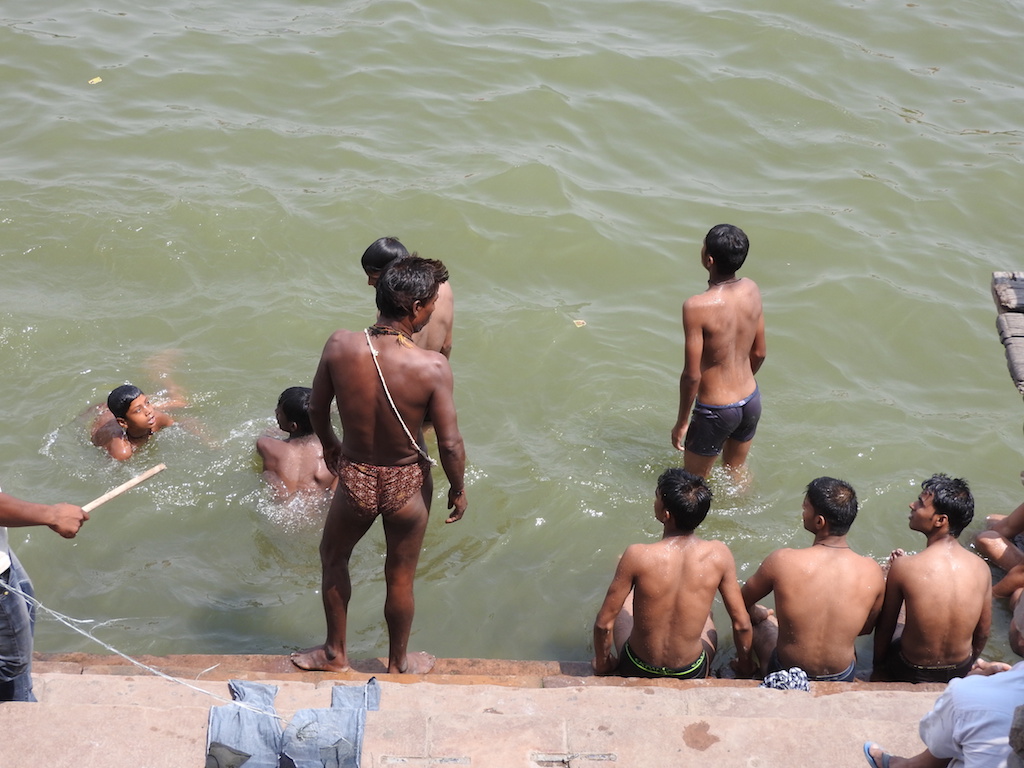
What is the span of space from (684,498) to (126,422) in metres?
3.52

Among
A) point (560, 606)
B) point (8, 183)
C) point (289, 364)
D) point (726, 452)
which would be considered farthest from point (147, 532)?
point (8, 183)

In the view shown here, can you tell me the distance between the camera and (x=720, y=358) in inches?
221

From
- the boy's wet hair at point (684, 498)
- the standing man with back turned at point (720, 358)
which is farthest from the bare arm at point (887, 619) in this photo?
the standing man with back turned at point (720, 358)

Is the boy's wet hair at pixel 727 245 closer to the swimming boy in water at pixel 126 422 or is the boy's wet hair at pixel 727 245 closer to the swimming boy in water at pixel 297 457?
the swimming boy in water at pixel 297 457

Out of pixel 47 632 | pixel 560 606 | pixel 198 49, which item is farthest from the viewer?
pixel 198 49

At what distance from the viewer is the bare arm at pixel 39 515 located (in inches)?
131

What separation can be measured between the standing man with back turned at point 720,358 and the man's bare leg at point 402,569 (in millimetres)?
1955

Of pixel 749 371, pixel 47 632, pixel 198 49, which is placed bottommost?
pixel 47 632

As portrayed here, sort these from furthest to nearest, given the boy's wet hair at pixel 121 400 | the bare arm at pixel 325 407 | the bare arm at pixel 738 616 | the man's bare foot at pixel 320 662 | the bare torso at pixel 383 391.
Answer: the boy's wet hair at pixel 121 400 < the man's bare foot at pixel 320 662 < the bare arm at pixel 738 616 < the bare arm at pixel 325 407 < the bare torso at pixel 383 391

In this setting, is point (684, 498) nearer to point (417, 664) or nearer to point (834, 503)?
point (834, 503)

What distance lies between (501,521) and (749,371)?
168 cm

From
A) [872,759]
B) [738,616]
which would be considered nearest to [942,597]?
[738,616]

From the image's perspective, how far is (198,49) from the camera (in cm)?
1040

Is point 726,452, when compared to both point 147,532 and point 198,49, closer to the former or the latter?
point 147,532
